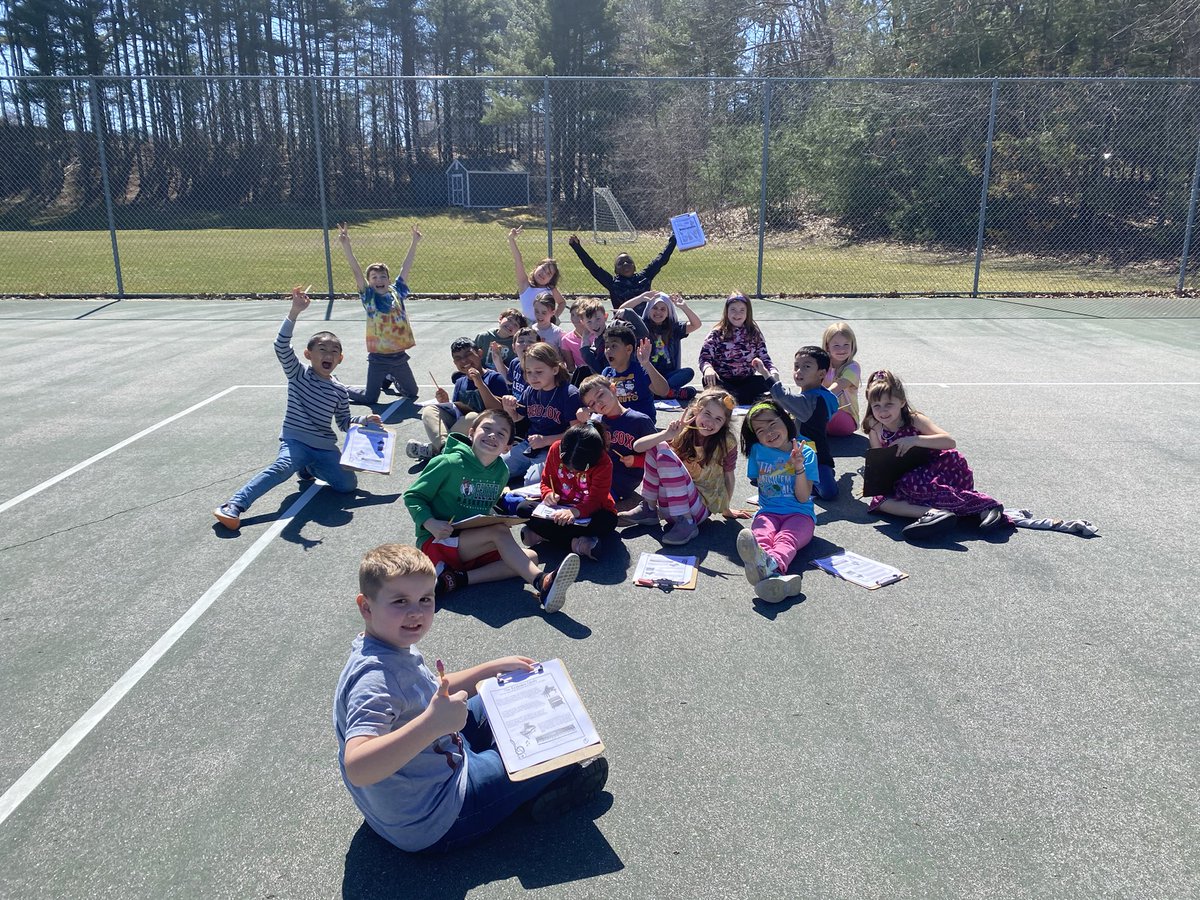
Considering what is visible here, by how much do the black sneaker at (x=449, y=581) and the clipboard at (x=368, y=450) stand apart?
189 centimetres

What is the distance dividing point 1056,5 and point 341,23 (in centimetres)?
4001

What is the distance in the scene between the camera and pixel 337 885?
308 cm

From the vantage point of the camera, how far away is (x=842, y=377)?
27.1 ft

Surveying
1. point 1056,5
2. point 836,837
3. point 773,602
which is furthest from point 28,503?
point 1056,5

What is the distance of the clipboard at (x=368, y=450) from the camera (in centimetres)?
696

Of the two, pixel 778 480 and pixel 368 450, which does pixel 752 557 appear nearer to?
pixel 778 480

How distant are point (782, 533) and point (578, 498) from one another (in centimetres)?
129

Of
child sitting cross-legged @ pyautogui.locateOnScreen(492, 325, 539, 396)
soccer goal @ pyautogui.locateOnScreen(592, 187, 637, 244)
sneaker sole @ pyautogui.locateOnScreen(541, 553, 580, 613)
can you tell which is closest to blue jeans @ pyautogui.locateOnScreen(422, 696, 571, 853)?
sneaker sole @ pyautogui.locateOnScreen(541, 553, 580, 613)

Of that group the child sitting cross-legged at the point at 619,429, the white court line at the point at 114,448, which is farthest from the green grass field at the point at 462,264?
the child sitting cross-legged at the point at 619,429

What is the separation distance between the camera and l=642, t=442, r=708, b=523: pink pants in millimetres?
6121

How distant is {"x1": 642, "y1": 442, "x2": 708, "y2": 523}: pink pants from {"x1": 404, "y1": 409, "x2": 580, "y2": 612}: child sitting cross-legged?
113 centimetres

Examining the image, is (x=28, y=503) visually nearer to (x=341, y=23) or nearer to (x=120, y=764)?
(x=120, y=764)

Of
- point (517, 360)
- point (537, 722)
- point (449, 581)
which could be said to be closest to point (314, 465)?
point (517, 360)

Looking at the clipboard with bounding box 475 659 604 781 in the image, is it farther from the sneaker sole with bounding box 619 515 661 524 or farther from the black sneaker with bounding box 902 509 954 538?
the black sneaker with bounding box 902 509 954 538
